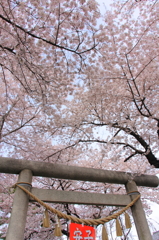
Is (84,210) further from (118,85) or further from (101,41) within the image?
(101,41)

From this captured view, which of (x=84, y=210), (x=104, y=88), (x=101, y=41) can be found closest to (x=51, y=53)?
(x=101, y=41)

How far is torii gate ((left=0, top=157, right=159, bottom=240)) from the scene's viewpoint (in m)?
2.45

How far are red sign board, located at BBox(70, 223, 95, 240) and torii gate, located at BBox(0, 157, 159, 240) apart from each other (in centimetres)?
47

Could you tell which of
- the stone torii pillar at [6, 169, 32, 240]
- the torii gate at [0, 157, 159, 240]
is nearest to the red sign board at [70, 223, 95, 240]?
the torii gate at [0, 157, 159, 240]

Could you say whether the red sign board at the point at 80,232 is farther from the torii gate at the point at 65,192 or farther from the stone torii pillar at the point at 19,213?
the stone torii pillar at the point at 19,213

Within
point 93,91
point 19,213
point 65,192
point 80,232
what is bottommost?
point 80,232

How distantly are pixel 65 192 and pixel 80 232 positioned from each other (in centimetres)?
78

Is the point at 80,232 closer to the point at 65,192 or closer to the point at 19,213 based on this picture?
the point at 65,192

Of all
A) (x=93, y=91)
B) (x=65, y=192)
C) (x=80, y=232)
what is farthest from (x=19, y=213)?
(x=93, y=91)

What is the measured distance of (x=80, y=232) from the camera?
282 cm

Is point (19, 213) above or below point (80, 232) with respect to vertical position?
above

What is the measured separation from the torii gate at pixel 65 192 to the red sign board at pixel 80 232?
469 mm

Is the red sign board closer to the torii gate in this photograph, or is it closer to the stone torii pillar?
the torii gate

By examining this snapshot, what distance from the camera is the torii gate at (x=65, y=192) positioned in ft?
8.04
